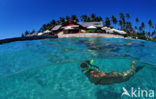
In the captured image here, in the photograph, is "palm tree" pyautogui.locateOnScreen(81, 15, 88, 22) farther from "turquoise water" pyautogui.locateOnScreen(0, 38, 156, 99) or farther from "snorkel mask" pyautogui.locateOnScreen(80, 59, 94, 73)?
"snorkel mask" pyautogui.locateOnScreen(80, 59, 94, 73)

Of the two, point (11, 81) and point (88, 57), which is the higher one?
point (88, 57)

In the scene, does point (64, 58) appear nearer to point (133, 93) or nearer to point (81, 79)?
point (81, 79)

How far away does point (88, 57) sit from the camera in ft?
35.2

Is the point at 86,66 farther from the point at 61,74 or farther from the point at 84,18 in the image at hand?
the point at 84,18

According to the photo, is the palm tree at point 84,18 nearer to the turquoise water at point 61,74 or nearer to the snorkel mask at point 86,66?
the turquoise water at point 61,74

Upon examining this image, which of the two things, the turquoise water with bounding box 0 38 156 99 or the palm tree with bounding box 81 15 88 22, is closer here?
the turquoise water with bounding box 0 38 156 99

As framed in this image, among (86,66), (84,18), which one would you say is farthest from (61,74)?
(84,18)

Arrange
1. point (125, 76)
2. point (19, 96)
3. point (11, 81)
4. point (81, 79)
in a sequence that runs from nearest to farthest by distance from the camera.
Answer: point (19, 96) → point (125, 76) → point (81, 79) → point (11, 81)

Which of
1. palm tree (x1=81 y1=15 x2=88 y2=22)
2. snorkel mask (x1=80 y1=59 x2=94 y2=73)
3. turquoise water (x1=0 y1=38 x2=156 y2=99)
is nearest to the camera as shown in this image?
turquoise water (x1=0 y1=38 x2=156 y2=99)

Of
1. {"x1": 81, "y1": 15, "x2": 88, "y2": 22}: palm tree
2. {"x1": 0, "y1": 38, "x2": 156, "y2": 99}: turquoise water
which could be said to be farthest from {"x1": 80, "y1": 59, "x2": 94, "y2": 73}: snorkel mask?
{"x1": 81, "y1": 15, "x2": 88, "y2": 22}: palm tree

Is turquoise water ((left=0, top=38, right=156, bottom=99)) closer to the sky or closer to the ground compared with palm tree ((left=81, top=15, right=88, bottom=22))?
closer to the ground

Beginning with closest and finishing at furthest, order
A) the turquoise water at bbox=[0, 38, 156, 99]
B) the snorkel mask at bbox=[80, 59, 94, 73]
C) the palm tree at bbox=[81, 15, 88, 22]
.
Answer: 1. the turquoise water at bbox=[0, 38, 156, 99]
2. the snorkel mask at bbox=[80, 59, 94, 73]
3. the palm tree at bbox=[81, 15, 88, 22]

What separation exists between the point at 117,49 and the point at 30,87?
8.76 meters

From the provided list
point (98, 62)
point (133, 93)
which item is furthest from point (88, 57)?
point (133, 93)
